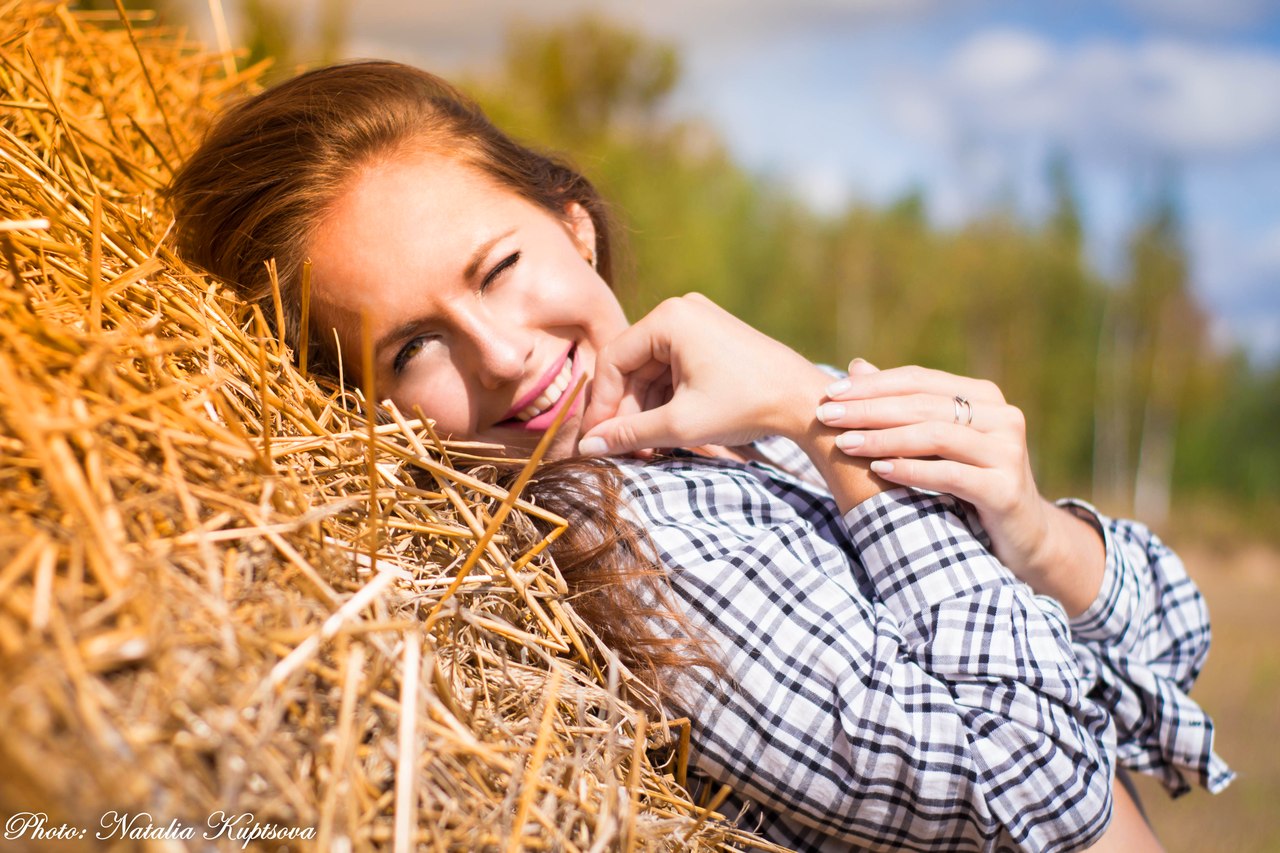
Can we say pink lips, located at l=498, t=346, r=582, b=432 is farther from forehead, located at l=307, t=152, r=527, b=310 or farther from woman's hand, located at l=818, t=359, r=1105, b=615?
woman's hand, located at l=818, t=359, r=1105, b=615

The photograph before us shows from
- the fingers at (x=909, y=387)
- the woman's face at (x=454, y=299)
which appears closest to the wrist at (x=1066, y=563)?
the fingers at (x=909, y=387)

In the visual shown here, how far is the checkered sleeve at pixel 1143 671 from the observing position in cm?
152

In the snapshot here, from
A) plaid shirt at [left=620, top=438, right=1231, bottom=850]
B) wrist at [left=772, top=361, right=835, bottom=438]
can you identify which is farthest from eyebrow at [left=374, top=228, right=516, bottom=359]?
wrist at [left=772, top=361, right=835, bottom=438]

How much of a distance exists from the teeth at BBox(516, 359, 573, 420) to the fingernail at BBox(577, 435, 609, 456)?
0.10 meters

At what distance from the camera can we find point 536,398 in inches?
59.3

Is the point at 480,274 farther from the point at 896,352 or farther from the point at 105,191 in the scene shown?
the point at 896,352

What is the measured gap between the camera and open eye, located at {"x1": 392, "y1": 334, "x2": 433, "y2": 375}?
1.48m

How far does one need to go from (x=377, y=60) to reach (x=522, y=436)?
0.88m

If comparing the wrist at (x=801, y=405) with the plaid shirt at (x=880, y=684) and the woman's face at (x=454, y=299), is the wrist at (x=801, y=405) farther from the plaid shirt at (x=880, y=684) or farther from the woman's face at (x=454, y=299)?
the woman's face at (x=454, y=299)

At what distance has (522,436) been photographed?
1.55m

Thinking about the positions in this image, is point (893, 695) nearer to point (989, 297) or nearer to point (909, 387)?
point (909, 387)

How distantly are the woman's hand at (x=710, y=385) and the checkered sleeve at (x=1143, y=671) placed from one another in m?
0.63

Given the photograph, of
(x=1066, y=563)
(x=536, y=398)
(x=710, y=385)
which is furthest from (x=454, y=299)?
(x=1066, y=563)

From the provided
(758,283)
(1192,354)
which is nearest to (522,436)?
(758,283)
